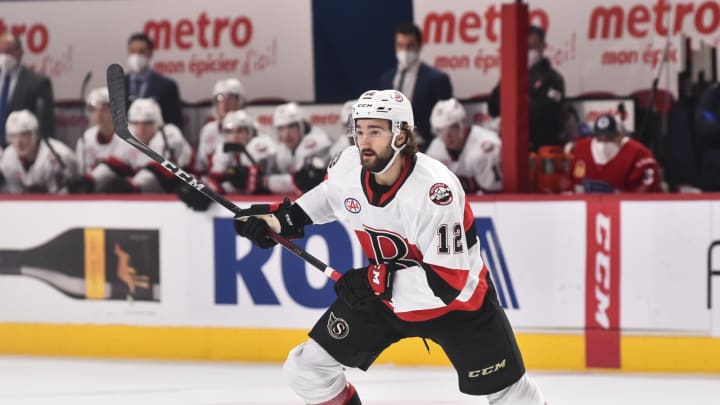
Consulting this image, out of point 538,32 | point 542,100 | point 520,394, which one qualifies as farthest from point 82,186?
point 520,394

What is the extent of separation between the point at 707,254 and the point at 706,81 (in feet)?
5.45

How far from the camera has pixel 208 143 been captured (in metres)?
7.80

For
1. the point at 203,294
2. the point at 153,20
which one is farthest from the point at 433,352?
the point at 153,20

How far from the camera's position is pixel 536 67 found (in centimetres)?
759

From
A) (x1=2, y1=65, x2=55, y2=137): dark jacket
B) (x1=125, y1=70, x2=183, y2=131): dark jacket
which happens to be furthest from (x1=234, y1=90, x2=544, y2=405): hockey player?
(x1=2, y1=65, x2=55, y2=137): dark jacket

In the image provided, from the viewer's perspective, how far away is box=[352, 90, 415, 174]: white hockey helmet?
4211 millimetres

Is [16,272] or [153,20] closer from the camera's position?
[16,272]

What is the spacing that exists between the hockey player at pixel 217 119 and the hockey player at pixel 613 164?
2.13 m

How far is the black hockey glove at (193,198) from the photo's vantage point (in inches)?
261

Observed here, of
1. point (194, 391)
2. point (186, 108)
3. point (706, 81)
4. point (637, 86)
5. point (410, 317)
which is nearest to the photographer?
point (410, 317)

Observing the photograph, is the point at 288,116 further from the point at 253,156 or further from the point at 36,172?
the point at 36,172

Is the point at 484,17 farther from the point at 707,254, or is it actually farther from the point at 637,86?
the point at 707,254

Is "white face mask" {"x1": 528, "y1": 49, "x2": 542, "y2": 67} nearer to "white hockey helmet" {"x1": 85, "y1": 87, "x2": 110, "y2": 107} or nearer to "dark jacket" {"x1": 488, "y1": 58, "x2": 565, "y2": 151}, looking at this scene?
"dark jacket" {"x1": 488, "y1": 58, "x2": 565, "y2": 151}

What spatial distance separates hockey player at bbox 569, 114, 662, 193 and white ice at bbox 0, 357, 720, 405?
3.30ft
